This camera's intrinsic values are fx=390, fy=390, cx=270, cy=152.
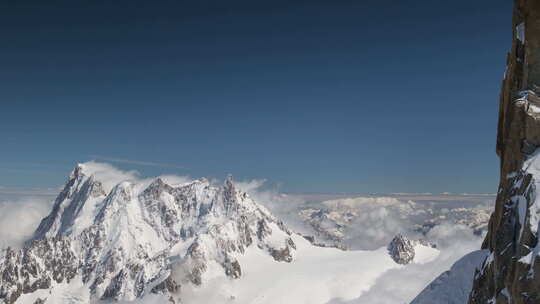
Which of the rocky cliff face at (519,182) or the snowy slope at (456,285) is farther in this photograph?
the snowy slope at (456,285)

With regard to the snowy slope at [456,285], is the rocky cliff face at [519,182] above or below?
above

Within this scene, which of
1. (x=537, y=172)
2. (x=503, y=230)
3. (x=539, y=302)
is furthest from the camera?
(x=503, y=230)

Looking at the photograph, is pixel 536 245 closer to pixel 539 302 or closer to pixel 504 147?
pixel 539 302

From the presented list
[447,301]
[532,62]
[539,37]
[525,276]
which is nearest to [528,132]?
[532,62]

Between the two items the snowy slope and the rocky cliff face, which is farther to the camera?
the snowy slope

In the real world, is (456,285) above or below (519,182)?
below

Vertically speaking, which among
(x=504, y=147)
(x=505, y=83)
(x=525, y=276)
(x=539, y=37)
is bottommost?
(x=525, y=276)

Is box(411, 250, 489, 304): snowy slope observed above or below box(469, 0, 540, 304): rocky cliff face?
below

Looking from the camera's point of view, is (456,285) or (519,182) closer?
(519,182)
